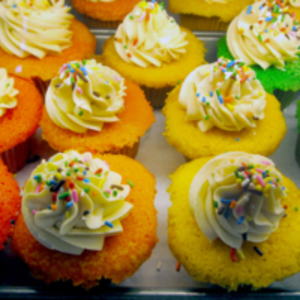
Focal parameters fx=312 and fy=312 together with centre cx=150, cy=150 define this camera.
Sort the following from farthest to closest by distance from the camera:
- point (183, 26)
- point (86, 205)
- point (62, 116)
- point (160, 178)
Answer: point (183, 26) < point (160, 178) < point (62, 116) < point (86, 205)

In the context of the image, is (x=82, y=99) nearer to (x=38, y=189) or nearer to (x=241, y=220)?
(x=38, y=189)

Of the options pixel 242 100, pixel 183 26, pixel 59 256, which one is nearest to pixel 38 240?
pixel 59 256

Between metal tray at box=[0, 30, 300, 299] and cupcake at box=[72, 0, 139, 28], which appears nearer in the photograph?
metal tray at box=[0, 30, 300, 299]

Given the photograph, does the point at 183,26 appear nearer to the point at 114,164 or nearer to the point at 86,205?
the point at 114,164

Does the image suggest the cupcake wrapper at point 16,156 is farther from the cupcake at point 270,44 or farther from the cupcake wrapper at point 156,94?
the cupcake at point 270,44

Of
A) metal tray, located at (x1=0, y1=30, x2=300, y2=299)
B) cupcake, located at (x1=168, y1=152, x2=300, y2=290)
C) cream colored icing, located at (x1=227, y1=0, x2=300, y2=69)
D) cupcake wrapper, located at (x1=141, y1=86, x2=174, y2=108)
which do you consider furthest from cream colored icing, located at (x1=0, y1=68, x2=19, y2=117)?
cream colored icing, located at (x1=227, y1=0, x2=300, y2=69)

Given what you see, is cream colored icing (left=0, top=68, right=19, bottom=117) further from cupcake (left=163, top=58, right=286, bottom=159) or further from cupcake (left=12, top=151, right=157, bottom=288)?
cupcake (left=163, top=58, right=286, bottom=159)
